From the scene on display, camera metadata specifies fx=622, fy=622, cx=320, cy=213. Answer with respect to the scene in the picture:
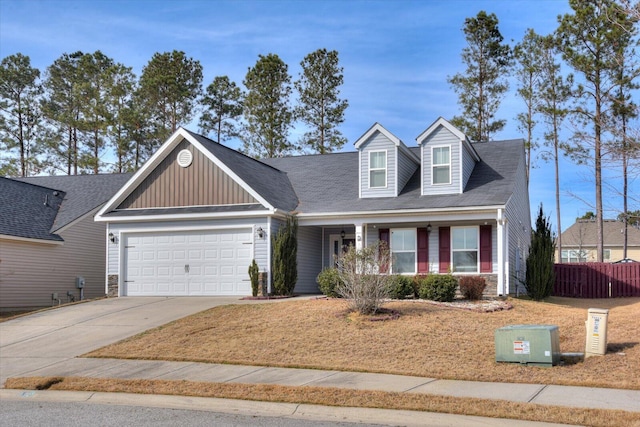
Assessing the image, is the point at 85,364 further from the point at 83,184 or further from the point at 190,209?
the point at 83,184

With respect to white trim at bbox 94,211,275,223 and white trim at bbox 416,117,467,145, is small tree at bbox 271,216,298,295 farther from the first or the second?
white trim at bbox 416,117,467,145

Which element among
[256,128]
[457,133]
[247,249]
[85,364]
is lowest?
[85,364]

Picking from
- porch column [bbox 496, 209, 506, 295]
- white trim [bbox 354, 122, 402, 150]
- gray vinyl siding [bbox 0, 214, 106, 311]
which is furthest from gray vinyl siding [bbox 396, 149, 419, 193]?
gray vinyl siding [bbox 0, 214, 106, 311]

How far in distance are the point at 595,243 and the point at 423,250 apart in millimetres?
38079

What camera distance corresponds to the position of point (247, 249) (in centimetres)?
2025

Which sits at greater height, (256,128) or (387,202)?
(256,128)

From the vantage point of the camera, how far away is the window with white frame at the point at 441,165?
2073 centimetres

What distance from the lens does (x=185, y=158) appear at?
21.3m

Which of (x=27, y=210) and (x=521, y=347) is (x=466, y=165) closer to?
(x=521, y=347)

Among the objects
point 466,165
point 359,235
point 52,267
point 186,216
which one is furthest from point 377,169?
point 52,267

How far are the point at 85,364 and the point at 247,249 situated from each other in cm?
864

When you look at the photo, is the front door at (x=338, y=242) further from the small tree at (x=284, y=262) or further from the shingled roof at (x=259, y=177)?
the small tree at (x=284, y=262)

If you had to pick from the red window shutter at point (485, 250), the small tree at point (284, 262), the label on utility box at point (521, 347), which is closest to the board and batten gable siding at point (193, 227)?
the small tree at point (284, 262)

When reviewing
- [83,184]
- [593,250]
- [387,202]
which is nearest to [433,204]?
[387,202]
